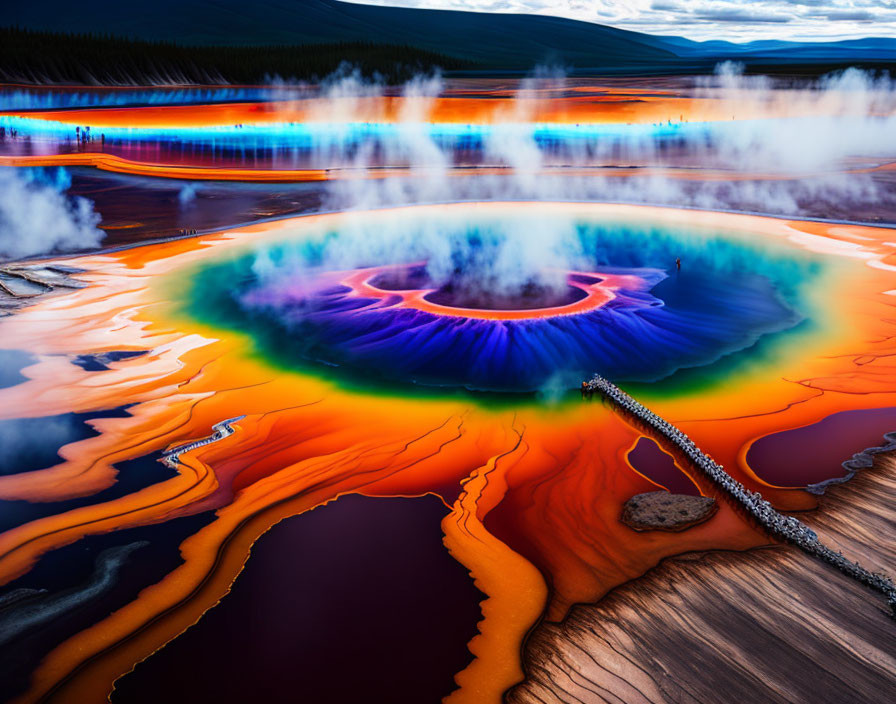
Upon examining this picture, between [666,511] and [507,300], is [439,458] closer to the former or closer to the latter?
[666,511]

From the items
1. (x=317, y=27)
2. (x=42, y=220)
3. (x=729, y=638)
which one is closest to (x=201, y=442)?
(x=729, y=638)

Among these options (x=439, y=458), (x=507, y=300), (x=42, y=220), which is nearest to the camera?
(x=439, y=458)

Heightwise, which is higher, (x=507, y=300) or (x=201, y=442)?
(x=507, y=300)

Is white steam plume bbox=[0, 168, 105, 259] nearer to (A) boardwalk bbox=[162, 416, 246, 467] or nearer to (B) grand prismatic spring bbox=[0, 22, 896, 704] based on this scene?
(B) grand prismatic spring bbox=[0, 22, 896, 704]

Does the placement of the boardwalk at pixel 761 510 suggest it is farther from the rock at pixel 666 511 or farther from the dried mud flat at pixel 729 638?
the rock at pixel 666 511

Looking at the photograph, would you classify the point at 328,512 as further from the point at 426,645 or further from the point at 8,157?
the point at 8,157

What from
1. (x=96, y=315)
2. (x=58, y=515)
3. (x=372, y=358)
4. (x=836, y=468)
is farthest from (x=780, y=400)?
(x=96, y=315)

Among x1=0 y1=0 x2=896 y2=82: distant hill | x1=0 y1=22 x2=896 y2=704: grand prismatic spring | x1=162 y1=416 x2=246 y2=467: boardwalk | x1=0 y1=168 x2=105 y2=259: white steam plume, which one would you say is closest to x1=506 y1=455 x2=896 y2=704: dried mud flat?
x1=0 y1=22 x2=896 y2=704: grand prismatic spring
